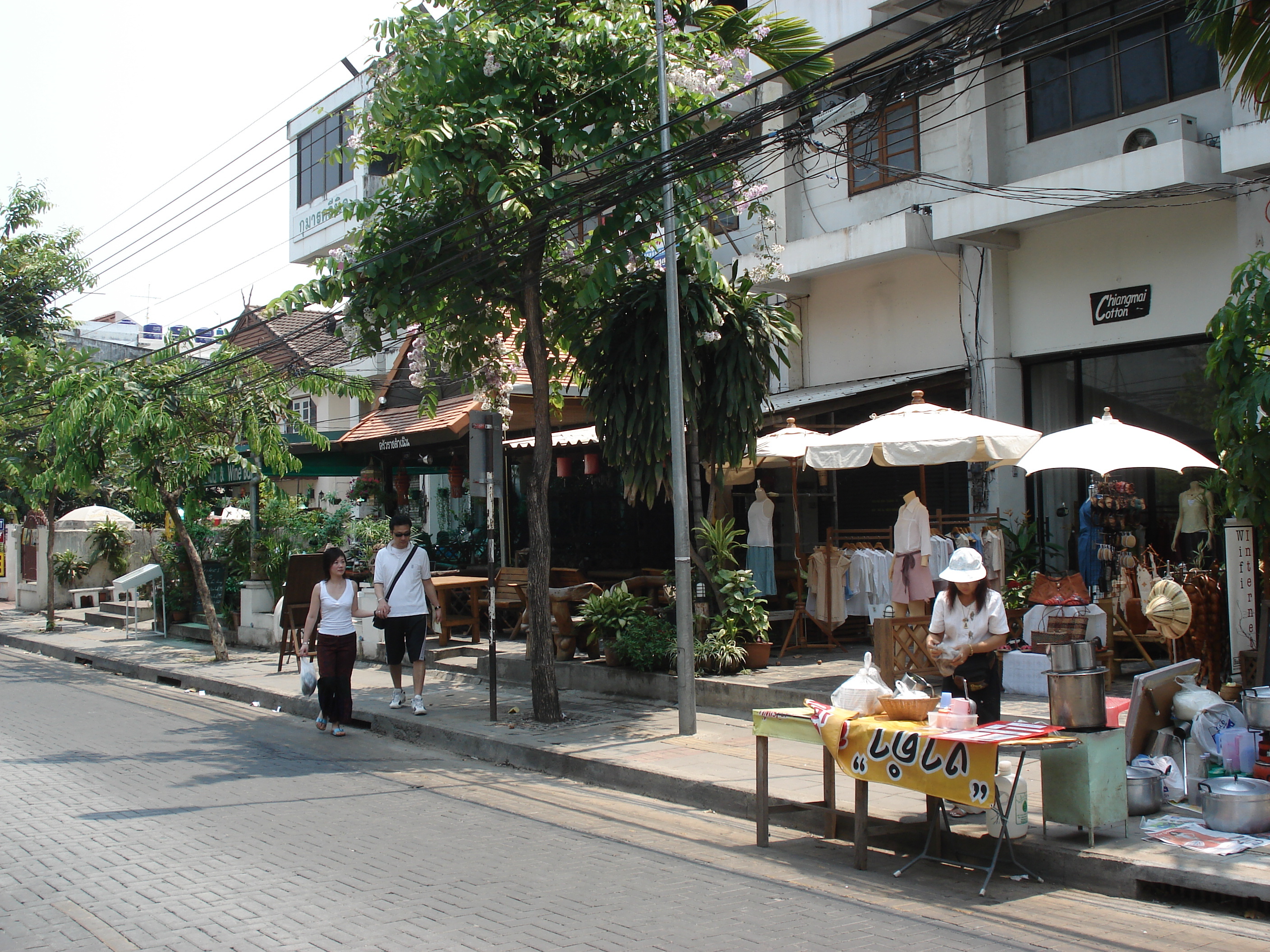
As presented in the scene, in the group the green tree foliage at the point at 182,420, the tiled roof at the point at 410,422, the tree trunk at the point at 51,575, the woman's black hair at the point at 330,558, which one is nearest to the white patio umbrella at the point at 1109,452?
the woman's black hair at the point at 330,558

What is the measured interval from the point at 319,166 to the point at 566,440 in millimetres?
22161

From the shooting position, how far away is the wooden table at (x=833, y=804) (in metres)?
5.81

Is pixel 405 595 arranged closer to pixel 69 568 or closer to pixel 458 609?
pixel 458 609

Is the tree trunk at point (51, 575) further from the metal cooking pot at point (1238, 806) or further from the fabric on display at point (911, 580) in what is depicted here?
the metal cooking pot at point (1238, 806)

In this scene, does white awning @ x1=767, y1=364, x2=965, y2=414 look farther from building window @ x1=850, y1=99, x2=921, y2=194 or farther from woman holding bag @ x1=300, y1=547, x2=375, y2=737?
woman holding bag @ x1=300, y1=547, x2=375, y2=737

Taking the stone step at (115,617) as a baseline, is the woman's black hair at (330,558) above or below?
above

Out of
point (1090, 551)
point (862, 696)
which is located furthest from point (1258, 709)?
point (1090, 551)

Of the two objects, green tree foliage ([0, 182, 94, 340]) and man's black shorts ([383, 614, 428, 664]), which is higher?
green tree foliage ([0, 182, 94, 340])

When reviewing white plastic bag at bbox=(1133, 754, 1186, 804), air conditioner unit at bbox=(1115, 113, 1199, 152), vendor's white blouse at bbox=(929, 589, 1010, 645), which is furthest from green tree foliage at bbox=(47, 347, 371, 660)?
white plastic bag at bbox=(1133, 754, 1186, 804)

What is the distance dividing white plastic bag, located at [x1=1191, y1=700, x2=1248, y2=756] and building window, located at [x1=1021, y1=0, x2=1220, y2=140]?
8.32 metres

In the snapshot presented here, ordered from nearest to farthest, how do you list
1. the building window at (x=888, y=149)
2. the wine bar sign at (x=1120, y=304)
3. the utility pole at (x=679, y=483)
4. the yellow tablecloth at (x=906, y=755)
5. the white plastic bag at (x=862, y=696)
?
the yellow tablecloth at (x=906, y=755) → the white plastic bag at (x=862, y=696) → the utility pole at (x=679, y=483) → the wine bar sign at (x=1120, y=304) → the building window at (x=888, y=149)

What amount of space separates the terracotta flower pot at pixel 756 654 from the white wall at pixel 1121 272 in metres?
5.79

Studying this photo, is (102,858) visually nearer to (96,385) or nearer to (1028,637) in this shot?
(1028,637)

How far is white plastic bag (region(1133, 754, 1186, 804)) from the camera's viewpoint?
22.5 feet
